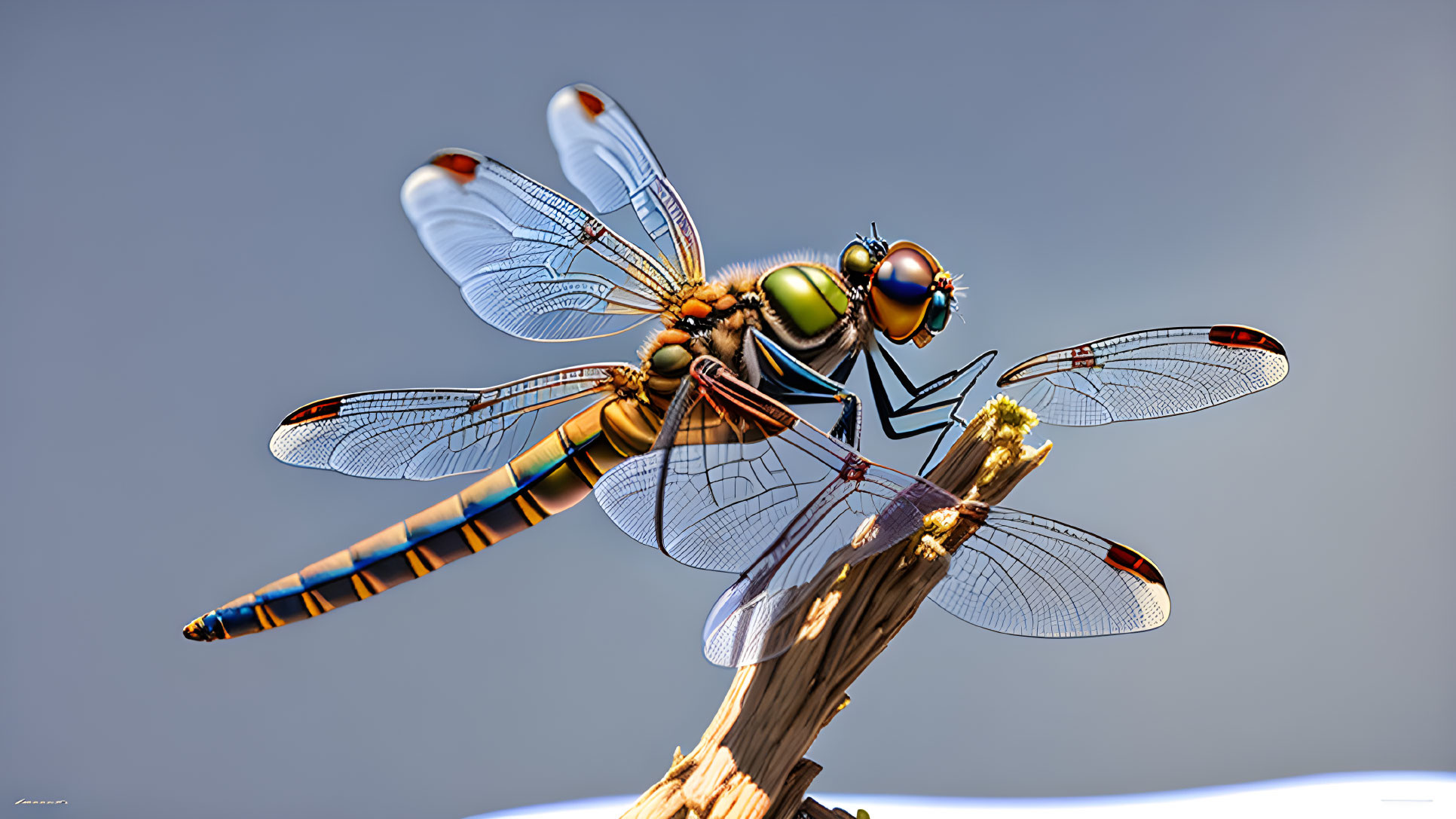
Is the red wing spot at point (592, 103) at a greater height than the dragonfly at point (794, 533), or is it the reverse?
the red wing spot at point (592, 103)

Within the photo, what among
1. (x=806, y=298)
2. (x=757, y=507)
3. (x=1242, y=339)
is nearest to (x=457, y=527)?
(x=757, y=507)

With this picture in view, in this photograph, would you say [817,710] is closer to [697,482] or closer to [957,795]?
[697,482]

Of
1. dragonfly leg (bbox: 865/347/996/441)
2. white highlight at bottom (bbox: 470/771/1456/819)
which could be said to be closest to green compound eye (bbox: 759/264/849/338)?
dragonfly leg (bbox: 865/347/996/441)

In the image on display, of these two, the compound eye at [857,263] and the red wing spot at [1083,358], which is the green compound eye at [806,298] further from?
the red wing spot at [1083,358]

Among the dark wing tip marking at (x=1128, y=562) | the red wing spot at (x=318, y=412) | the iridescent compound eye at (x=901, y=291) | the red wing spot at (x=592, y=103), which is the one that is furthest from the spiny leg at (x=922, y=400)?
the red wing spot at (x=318, y=412)

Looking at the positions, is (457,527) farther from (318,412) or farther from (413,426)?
(318,412)
